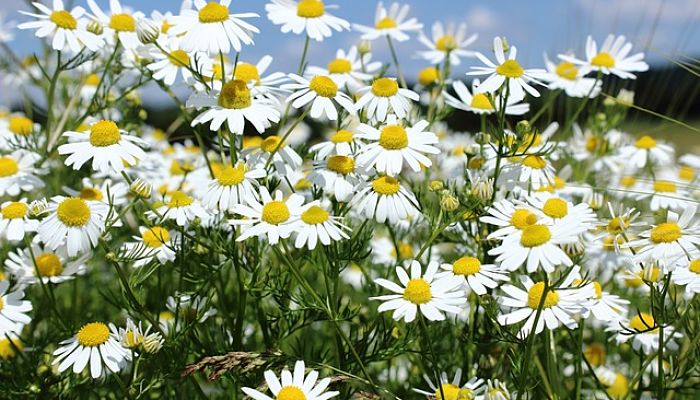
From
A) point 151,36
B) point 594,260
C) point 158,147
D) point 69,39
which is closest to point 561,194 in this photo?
point 594,260

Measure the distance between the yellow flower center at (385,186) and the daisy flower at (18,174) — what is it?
3.76 ft

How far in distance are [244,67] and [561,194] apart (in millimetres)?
1082

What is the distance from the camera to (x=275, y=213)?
1847mm

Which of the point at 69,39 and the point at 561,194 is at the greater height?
the point at 69,39

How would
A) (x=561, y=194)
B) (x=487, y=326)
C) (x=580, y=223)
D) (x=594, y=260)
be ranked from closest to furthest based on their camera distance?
(x=580, y=223)
(x=487, y=326)
(x=561, y=194)
(x=594, y=260)

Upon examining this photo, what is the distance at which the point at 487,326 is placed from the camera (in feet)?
7.19

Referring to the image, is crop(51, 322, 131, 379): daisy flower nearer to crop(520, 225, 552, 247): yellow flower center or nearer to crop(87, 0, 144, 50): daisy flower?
crop(87, 0, 144, 50): daisy flower

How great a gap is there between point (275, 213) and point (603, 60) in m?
1.49

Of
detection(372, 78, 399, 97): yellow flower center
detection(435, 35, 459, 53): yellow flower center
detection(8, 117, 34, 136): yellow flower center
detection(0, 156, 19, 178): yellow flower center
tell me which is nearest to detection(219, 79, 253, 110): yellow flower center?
detection(372, 78, 399, 97): yellow flower center

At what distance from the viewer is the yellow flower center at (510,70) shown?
2.06m

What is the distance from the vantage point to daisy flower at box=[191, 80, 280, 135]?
1876 mm

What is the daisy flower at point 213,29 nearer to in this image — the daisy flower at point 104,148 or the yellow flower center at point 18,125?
the daisy flower at point 104,148

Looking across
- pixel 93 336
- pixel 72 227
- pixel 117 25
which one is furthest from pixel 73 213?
pixel 117 25

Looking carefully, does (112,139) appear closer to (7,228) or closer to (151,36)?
(151,36)
